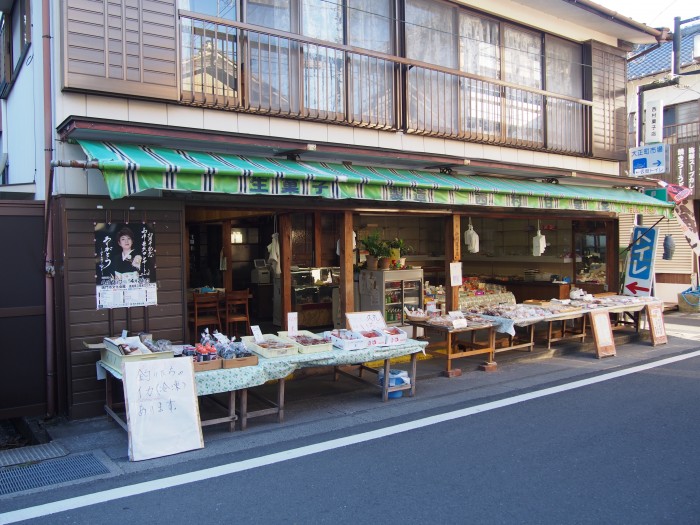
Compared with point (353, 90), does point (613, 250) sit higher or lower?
lower

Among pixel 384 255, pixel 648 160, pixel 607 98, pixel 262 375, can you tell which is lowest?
pixel 262 375

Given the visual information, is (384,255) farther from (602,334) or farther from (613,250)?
(613,250)

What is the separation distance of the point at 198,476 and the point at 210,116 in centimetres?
495

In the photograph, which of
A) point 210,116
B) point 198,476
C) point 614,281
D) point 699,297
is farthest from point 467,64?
point 699,297

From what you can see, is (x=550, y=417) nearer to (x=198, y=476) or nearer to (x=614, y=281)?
(x=198, y=476)

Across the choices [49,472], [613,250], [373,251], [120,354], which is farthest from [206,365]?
[613,250]

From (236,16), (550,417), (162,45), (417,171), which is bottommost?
(550,417)

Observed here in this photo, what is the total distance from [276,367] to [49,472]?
8.40 feet

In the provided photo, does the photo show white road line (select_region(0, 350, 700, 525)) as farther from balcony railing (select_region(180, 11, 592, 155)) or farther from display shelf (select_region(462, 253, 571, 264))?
display shelf (select_region(462, 253, 571, 264))

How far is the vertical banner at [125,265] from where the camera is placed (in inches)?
281

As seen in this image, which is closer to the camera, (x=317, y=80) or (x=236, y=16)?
(x=236, y=16)

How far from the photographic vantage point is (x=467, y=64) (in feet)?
37.9

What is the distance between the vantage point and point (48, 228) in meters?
7.14

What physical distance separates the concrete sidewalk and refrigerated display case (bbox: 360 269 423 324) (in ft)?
4.68
